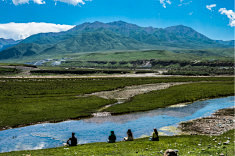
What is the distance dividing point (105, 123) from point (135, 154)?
875 inches

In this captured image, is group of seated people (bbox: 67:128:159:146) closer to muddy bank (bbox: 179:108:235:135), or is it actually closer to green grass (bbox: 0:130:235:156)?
green grass (bbox: 0:130:235:156)

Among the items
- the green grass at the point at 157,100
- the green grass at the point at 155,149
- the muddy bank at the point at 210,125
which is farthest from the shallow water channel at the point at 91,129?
the green grass at the point at 155,149

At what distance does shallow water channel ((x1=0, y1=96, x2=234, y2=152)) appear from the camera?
1312 inches

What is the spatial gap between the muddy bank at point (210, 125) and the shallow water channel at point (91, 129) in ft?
9.40

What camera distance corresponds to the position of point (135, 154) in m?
22.1

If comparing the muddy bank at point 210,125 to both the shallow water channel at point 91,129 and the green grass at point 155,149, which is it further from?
the green grass at point 155,149

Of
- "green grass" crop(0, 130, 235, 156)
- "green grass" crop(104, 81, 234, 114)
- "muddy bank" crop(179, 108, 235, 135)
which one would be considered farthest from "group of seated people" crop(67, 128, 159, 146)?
"green grass" crop(104, 81, 234, 114)

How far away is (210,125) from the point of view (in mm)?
39969

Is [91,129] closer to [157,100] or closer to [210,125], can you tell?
[210,125]

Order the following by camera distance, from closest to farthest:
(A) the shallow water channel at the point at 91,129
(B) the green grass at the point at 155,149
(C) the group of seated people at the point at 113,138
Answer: (B) the green grass at the point at 155,149
(C) the group of seated people at the point at 113,138
(A) the shallow water channel at the point at 91,129

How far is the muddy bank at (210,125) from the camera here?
36166mm

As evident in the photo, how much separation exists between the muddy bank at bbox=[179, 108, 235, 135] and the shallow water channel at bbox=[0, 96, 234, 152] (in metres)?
2.86

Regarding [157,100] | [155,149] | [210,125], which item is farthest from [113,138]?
[157,100]

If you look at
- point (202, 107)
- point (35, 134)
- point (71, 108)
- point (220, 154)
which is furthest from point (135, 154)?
point (202, 107)
